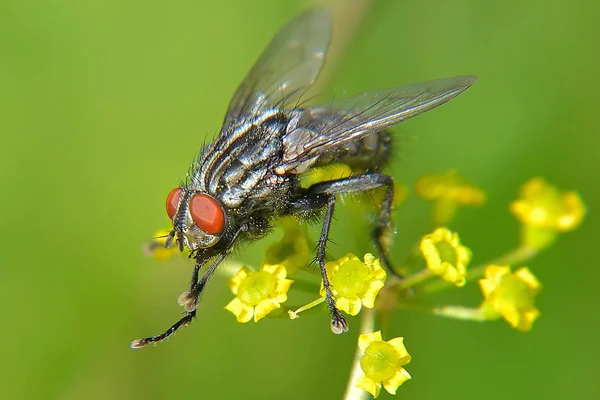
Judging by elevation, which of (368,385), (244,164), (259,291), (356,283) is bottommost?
(368,385)

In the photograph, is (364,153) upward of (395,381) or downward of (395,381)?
upward

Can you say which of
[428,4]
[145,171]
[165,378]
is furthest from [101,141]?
[428,4]

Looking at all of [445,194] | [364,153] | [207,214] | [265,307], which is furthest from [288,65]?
[265,307]

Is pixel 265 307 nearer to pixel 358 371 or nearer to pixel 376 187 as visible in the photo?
pixel 358 371

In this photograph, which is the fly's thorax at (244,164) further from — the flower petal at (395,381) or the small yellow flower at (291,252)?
the flower petal at (395,381)

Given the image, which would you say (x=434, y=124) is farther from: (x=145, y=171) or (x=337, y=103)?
(x=145, y=171)

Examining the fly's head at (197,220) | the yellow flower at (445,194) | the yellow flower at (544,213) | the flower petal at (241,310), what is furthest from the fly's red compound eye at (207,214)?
the yellow flower at (544,213)
